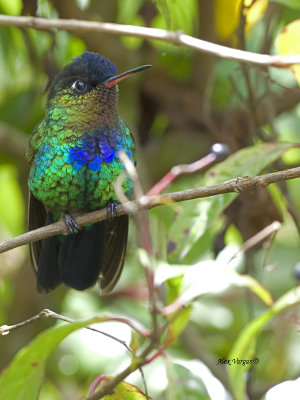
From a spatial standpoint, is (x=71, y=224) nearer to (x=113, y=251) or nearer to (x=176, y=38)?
(x=113, y=251)

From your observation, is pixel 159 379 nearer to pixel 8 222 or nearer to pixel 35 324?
pixel 35 324

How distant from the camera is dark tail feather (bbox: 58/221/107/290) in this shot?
11.7 feet

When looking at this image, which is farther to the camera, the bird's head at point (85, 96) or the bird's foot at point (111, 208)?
the bird's head at point (85, 96)

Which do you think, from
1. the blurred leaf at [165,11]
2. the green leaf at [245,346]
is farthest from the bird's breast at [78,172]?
the green leaf at [245,346]

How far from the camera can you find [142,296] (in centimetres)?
438

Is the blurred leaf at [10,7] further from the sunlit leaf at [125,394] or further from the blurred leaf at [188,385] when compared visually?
the sunlit leaf at [125,394]

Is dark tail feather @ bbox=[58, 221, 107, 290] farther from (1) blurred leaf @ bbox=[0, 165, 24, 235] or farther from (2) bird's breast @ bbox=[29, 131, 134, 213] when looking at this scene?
(1) blurred leaf @ bbox=[0, 165, 24, 235]

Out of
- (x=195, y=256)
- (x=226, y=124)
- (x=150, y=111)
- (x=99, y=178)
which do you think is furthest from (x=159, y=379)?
(x=150, y=111)

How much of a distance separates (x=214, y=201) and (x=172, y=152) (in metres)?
1.55

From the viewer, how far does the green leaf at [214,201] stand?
8.71 feet

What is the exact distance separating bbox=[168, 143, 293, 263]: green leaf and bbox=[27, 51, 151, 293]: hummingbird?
0.51 meters

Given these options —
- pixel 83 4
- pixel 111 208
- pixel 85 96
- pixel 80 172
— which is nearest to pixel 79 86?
pixel 85 96

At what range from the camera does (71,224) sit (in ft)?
10.7

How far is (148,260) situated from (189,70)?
2.81 meters
